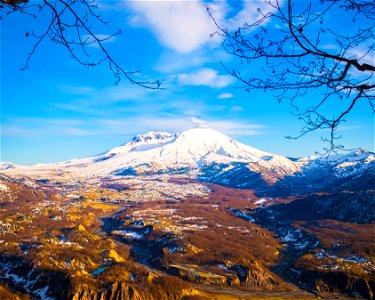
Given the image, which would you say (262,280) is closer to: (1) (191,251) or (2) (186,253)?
(2) (186,253)

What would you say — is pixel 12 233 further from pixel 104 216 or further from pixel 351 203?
pixel 351 203

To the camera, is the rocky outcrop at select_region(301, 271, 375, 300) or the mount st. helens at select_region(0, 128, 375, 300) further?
the rocky outcrop at select_region(301, 271, 375, 300)

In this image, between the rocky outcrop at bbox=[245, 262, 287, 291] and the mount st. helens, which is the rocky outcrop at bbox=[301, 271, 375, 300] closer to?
the mount st. helens

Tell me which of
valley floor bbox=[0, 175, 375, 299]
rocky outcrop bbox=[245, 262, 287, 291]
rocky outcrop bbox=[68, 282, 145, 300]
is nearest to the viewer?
rocky outcrop bbox=[68, 282, 145, 300]

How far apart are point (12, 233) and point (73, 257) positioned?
116 feet

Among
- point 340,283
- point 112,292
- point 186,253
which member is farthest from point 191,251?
point 340,283

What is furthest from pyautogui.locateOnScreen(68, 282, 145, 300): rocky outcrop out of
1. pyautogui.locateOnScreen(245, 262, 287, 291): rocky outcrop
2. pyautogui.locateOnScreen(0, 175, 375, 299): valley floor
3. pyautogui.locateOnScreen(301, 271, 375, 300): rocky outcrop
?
pyautogui.locateOnScreen(301, 271, 375, 300): rocky outcrop

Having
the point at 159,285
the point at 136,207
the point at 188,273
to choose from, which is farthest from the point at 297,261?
the point at 136,207

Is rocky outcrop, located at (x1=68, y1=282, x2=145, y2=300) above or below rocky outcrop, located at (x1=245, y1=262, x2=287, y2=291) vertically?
below

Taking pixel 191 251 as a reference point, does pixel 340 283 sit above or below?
below

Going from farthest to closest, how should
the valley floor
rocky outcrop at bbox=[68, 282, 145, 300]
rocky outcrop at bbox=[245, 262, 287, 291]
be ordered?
rocky outcrop at bbox=[245, 262, 287, 291] → the valley floor → rocky outcrop at bbox=[68, 282, 145, 300]

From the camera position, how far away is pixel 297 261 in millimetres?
95875

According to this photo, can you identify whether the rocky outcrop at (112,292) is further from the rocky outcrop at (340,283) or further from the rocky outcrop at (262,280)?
the rocky outcrop at (340,283)

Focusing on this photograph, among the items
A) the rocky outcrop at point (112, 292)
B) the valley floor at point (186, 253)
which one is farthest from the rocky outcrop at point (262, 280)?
the rocky outcrop at point (112, 292)
